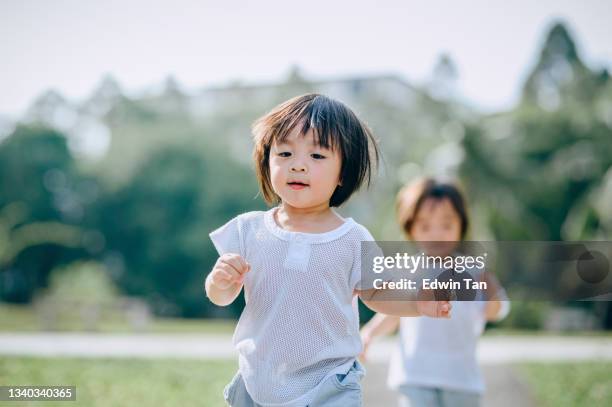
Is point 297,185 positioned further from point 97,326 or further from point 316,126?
point 97,326

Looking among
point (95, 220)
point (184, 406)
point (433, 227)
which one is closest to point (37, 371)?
point (184, 406)

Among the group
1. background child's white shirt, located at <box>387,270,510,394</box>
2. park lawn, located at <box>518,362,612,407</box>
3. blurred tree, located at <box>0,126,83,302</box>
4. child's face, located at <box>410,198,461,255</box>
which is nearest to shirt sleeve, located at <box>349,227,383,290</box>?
background child's white shirt, located at <box>387,270,510,394</box>

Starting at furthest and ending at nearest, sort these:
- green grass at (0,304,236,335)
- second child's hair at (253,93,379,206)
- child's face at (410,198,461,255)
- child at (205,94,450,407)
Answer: green grass at (0,304,236,335) < child's face at (410,198,461,255) < second child's hair at (253,93,379,206) < child at (205,94,450,407)

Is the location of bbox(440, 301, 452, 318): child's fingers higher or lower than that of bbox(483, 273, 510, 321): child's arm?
lower

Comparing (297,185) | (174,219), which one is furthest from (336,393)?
(174,219)

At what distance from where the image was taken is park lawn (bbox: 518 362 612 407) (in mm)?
5918

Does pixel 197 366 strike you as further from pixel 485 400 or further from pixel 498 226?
pixel 498 226

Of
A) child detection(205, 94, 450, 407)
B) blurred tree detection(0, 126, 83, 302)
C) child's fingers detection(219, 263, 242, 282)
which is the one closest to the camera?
child's fingers detection(219, 263, 242, 282)

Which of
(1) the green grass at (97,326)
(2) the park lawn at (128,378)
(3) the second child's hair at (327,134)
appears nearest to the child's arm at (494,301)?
(3) the second child's hair at (327,134)

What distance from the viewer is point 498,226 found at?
612 inches

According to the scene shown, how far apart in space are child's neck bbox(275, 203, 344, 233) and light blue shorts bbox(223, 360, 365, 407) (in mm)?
468

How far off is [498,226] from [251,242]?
13.9 m

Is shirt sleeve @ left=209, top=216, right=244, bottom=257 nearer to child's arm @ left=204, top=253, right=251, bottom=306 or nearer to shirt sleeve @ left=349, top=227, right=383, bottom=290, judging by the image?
child's arm @ left=204, top=253, right=251, bottom=306

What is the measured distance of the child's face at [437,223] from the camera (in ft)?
12.2
